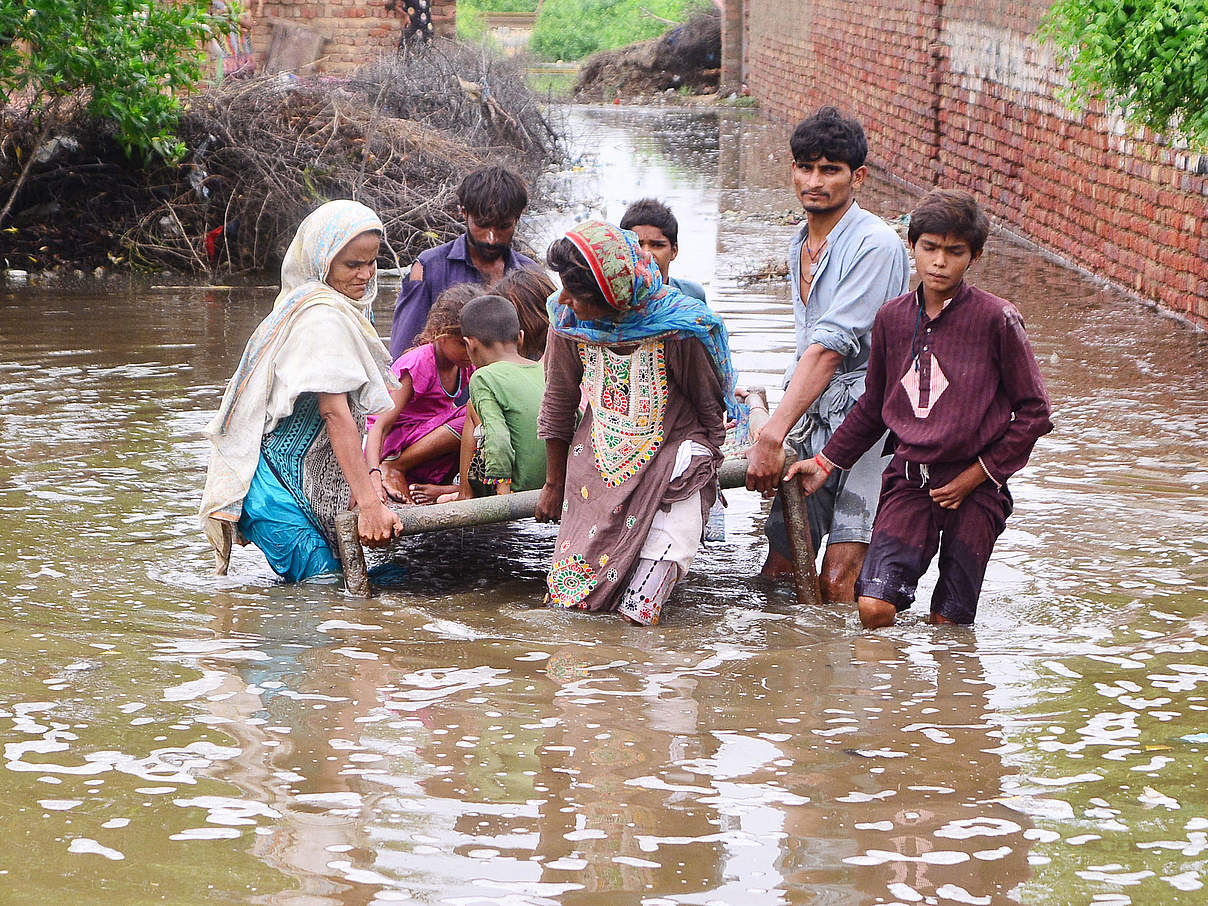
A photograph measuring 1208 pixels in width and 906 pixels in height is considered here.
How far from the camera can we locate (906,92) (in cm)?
1725

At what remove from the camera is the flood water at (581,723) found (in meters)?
2.87

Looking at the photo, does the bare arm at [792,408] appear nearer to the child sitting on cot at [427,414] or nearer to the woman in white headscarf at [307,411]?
the woman in white headscarf at [307,411]

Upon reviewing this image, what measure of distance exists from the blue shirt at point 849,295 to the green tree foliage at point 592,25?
37032mm

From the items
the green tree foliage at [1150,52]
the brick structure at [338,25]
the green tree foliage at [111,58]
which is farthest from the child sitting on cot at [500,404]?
the brick structure at [338,25]

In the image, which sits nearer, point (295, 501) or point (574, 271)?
point (574, 271)

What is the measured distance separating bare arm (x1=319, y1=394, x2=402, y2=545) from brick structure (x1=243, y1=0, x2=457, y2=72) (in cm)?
1452

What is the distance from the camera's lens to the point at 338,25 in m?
18.3

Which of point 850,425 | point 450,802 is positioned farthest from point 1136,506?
point 450,802

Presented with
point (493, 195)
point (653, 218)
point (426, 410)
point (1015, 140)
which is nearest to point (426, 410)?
point (426, 410)

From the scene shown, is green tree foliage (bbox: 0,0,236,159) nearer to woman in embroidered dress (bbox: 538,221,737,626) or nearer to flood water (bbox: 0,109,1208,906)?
flood water (bbox: 0,109,1208,906)

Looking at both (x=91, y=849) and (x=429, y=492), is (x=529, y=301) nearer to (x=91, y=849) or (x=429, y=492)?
(x=429, y=492)

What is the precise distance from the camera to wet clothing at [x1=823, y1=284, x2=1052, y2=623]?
163 inches

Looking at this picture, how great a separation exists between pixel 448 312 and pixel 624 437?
1162 mm

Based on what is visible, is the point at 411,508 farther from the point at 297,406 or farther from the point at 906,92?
the point at 906,92
